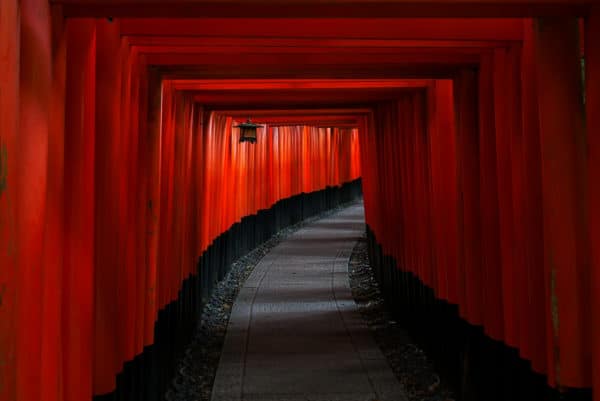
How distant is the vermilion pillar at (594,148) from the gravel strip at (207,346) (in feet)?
13.9

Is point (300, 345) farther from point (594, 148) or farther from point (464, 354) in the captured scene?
point (594, 148)

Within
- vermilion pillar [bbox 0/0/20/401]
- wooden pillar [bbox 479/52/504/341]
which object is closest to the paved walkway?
wooden pillar [bbox 479/52/504/341]

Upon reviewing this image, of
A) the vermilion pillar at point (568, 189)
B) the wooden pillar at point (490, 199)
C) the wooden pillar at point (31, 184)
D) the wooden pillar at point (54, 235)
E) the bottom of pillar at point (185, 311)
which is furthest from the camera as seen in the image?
the bottom of pillar at point (185, 311)

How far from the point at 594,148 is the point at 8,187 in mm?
2393

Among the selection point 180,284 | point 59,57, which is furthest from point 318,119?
point 59,57

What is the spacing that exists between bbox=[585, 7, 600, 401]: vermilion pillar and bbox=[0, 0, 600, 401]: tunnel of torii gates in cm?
1

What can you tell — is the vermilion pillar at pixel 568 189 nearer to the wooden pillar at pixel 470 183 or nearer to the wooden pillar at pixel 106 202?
the wooden pillar at pixel 470 183

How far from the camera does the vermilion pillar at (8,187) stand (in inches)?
80.5

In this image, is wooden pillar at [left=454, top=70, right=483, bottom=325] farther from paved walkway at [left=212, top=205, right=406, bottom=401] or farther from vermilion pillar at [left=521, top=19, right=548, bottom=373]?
paved walkway at [left=212, top=205, right=406, bottom=401]

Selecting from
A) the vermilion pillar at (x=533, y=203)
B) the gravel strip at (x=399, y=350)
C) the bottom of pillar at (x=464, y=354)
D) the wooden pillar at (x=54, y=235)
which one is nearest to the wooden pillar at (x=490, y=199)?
the bottom of pillar at (x=464, y=354)

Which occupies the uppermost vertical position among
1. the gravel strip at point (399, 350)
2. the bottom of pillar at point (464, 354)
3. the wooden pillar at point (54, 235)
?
the wooden pillar at point (54, 235)

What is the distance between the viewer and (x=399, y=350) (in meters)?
8.05

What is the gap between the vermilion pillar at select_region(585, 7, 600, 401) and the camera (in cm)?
301

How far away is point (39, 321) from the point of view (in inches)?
102
